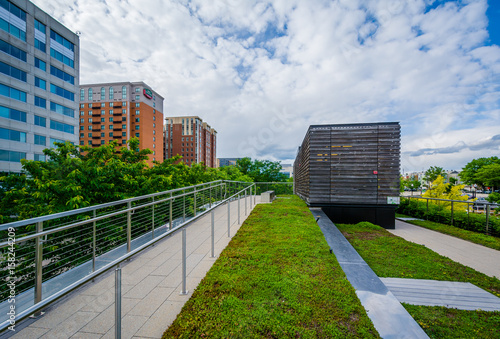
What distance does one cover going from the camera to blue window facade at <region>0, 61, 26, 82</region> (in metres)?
25.1

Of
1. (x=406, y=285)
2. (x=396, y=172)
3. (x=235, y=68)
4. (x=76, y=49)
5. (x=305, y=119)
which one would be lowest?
(x=406, y=285)

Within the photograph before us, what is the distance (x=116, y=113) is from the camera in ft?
201

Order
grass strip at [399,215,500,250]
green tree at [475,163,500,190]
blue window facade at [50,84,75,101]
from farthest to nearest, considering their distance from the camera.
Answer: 1. green tree at [475,163,500,190]
2. blue window facade at [50,84,75,101]
3. grass strip at [399,215,500,250]

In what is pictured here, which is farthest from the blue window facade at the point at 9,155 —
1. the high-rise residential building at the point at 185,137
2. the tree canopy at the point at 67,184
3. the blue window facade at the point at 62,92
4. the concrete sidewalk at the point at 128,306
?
the high-rise residential building at the point at 185,137

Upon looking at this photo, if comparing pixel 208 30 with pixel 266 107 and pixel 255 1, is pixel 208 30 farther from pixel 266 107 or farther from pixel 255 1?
pixel 266 107

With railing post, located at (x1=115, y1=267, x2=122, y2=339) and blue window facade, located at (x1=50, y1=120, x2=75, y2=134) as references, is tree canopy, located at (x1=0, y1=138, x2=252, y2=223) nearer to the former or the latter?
railing post, located at (x1=115, y1=267, x2=122, y2=339)

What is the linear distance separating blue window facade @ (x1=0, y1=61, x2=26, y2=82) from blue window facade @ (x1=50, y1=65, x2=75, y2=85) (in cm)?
445

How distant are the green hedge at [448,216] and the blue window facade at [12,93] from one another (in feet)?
134

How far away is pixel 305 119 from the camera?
1595cm

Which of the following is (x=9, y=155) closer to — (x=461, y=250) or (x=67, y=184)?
(x=67, y=184)

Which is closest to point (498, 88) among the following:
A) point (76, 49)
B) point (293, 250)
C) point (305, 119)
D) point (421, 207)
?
point (421, 207)

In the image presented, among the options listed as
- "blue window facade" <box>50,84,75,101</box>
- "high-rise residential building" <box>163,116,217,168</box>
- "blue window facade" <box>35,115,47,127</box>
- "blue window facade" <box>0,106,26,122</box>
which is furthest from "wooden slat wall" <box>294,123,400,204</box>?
"high-rise residential building" <box>163,116,217,168</box>

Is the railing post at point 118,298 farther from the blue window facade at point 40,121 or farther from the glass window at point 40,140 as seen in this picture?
the blue window facade at point 40,121

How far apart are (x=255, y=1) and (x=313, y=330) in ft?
37.4
